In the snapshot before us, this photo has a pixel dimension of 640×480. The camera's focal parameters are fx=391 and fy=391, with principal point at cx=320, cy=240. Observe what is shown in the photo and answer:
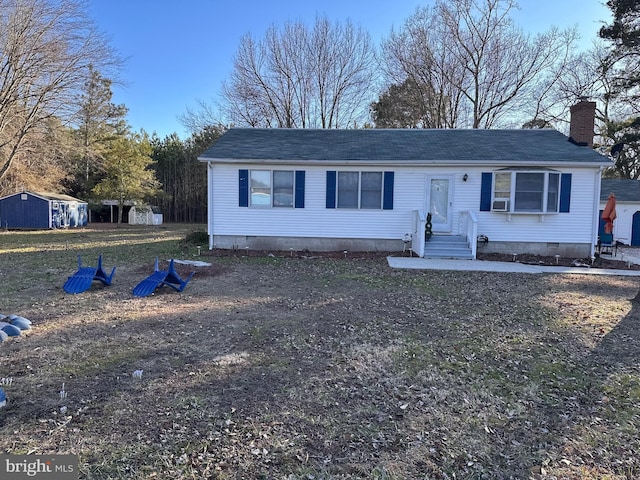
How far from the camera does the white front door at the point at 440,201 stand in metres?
11.6

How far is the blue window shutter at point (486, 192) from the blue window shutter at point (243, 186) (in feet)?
22.7

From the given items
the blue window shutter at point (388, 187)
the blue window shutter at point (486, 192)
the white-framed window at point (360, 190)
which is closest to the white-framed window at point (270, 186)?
→ the white-framed window at point (360, 190)

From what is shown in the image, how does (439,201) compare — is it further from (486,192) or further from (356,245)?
(356,245)

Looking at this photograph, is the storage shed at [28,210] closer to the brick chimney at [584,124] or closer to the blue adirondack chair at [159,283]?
the blue adirondack chair at [159,283]

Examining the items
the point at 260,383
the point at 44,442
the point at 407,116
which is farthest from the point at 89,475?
the point at 407,116

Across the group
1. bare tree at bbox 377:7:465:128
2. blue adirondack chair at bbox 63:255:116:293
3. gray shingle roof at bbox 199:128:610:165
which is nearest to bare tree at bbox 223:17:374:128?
bare tree at bbox 377:7:465:128

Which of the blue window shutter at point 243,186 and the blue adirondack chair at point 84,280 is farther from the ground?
the blue window shutter at point 243,186

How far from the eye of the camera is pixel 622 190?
719 inches

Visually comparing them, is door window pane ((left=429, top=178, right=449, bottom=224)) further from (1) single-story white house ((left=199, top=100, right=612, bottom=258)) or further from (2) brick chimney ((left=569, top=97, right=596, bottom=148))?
(2) brick chimney ((left=569, top=97, right=596, bottom=148))

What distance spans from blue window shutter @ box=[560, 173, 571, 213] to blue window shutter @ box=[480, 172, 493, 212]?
1947 mm

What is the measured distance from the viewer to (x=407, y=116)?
80.6ft

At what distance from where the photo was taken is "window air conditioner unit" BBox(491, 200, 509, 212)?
11320mm

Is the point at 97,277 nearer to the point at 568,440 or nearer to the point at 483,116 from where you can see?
the point at 568,440

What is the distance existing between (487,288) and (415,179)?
16.1 ft
